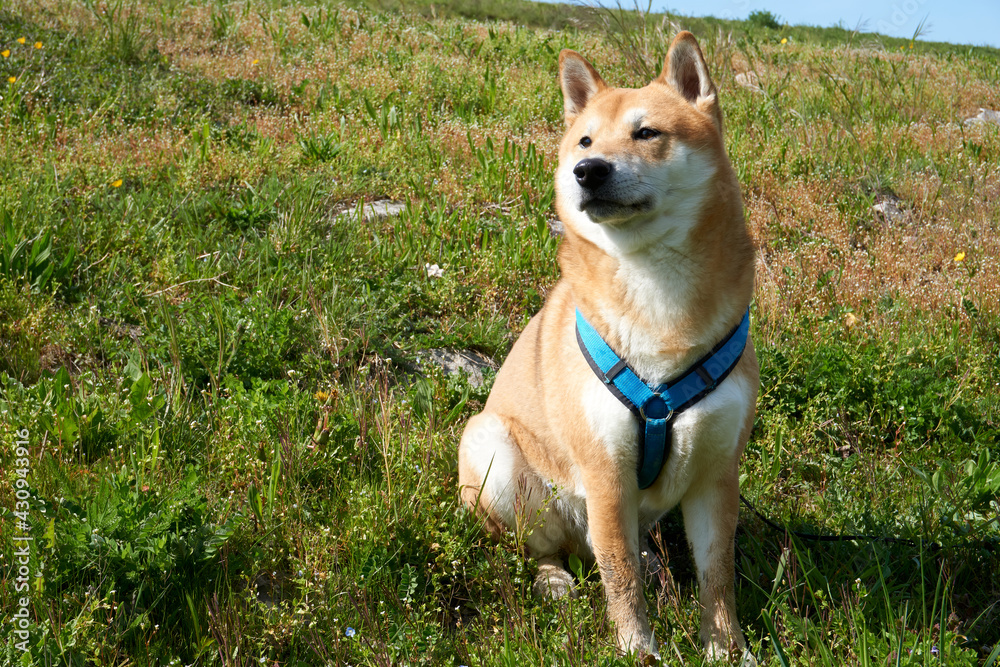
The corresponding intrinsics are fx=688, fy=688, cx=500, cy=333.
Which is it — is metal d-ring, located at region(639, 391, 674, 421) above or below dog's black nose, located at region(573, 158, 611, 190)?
below

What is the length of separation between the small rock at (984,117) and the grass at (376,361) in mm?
968

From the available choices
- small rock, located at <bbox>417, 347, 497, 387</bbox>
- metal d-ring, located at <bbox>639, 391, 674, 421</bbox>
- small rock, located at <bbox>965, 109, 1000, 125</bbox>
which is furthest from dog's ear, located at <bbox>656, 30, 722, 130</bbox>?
small rock, located at <bbox>965, 109, 1000, 125</bbox>

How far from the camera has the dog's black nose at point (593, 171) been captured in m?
2.43

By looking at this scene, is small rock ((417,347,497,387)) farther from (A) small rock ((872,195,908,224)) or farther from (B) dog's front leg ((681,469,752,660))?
(A) small rock ((872,195,908,224))

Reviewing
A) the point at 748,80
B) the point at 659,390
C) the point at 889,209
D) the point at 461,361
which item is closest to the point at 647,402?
the point at 659,390

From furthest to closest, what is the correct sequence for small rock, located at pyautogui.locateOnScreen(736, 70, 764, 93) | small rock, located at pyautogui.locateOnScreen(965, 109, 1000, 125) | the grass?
small rock, located at pyautogui.locateOnScreen(965, 109, 1000, 125) < small rock, located at pyautogui.locateOnScreen(736, 70, 764, 93) < the grass

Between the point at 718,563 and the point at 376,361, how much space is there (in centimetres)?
206

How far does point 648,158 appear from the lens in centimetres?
251

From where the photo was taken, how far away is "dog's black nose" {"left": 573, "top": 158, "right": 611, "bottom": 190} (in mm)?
2430

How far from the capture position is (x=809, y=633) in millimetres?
2127

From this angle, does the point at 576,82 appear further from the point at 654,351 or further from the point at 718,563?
the point at 718,563

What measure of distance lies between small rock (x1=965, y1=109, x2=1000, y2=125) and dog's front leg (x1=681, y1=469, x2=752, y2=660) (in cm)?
772

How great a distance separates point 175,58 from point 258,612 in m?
7.10

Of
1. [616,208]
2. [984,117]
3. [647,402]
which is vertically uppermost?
[616,208]
